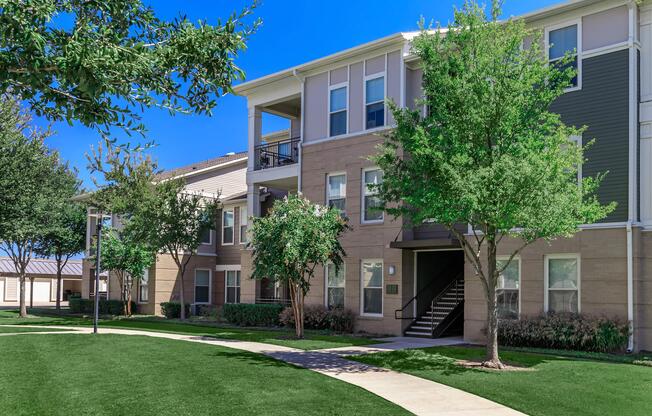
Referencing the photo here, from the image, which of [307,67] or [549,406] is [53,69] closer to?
[549,406]

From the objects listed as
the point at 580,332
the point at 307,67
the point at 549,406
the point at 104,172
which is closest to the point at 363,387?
the point at 549,406

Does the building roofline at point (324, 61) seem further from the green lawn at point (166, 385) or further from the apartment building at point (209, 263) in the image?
the green lawn at point (166, 385)

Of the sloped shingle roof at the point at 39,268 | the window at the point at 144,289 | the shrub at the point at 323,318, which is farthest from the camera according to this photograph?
the sloped shingle roof at the point at 39,268

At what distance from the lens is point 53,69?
18.9ft

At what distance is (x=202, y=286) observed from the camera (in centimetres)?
3484

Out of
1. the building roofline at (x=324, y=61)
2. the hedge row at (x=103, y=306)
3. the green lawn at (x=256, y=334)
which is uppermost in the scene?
the building roofline at (x=324, y=61)

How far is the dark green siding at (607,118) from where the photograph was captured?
17.1m

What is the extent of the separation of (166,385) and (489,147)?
8.44m

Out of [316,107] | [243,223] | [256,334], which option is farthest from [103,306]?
[316,107]

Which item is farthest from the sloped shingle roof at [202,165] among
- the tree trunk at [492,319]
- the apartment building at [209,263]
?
the tree trunk at [492,319]

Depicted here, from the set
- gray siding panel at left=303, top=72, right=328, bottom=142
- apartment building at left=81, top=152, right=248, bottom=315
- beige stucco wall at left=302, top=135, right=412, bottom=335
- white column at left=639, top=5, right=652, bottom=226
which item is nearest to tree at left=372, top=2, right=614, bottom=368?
white column at left=639, top=5, right=652, bottom=226

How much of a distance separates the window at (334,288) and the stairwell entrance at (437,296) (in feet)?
9.44

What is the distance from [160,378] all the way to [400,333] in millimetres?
10753

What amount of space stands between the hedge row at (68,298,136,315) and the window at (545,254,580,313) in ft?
76.5
